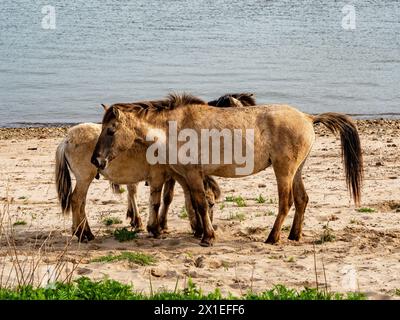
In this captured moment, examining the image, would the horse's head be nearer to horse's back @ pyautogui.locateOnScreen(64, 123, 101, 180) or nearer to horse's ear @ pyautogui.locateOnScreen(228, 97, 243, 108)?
horse's back @ pyautogui.locateOnScreen(64, 123, 101, 180)

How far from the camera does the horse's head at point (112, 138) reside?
9727 millimetres

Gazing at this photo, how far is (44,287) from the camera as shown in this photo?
723 cm

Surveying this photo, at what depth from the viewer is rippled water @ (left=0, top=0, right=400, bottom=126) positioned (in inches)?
948

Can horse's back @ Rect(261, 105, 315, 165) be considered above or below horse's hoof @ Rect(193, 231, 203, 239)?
above

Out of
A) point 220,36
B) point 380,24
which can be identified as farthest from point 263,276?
point 380,24

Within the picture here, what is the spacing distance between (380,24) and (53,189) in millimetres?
28568

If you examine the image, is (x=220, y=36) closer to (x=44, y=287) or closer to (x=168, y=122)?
(x=168, y=122)

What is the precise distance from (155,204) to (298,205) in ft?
5.96

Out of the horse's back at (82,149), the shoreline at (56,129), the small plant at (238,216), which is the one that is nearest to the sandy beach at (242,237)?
the small plant at (238,216)

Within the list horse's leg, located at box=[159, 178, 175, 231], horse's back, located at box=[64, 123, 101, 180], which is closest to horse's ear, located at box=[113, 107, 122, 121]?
horse's back, located at box=[64, 123, 101, 180]

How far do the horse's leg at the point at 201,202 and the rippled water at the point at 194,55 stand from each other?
454 inches

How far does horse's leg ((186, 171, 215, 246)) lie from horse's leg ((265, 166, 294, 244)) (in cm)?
73

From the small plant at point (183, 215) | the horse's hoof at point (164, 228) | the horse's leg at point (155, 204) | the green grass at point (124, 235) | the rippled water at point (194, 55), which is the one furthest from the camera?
the rippled water at point (194, 55)

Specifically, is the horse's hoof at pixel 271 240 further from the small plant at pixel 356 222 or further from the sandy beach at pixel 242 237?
the small plant at pixel 356 222
